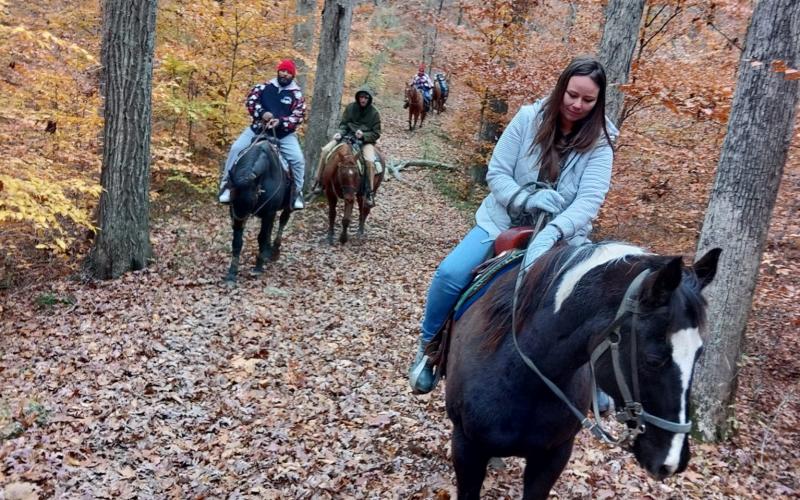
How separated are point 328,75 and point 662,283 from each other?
11340mm

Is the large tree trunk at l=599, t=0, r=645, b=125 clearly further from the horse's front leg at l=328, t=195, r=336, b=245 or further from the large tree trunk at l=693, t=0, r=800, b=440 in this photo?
the horse's front leg at l=328, t=195, r=336, b=245

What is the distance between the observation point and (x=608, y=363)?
2.19 meters

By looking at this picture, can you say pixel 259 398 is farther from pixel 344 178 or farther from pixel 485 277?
pixel 344 178

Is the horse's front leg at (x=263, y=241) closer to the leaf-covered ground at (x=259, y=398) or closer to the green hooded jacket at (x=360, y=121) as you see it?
the leaf-covered ground at (x=259, y=398)

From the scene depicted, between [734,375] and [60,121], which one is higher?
[60,121]

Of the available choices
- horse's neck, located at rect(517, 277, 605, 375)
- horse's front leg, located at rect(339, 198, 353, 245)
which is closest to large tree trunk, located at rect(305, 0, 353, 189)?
horse's front leg, located at rect(339, 198, 353, 245)

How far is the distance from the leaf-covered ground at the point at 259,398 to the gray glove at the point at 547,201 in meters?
2.42

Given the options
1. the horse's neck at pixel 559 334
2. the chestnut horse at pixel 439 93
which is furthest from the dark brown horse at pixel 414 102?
the horse's neck at pixel 559 334

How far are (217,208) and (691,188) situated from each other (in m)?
9.75

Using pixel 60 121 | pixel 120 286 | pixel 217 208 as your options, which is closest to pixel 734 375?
pixel 120 286

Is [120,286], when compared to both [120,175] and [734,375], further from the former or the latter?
[734,375]

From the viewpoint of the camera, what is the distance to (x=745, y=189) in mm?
4672

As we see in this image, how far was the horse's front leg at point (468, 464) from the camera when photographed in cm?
298

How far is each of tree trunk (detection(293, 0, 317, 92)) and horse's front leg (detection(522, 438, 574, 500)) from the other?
48.9 feet
